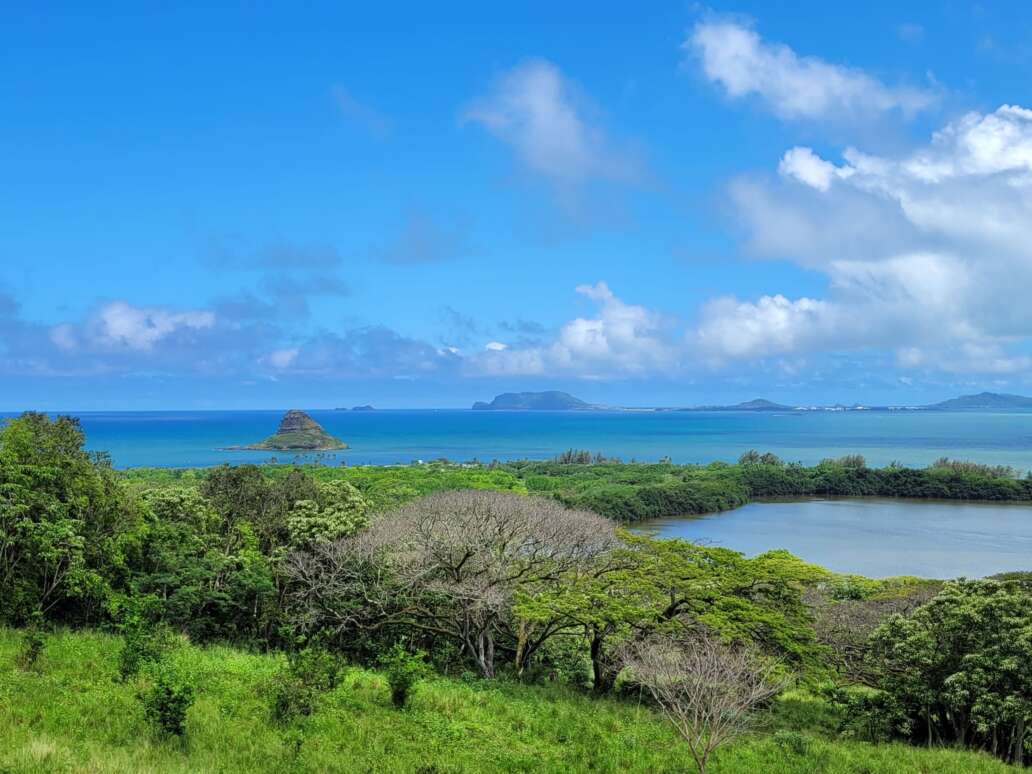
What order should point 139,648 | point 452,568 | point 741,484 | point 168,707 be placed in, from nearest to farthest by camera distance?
1. point 168,707
2. point 139,648
3. point 452,568
4. point 741,484

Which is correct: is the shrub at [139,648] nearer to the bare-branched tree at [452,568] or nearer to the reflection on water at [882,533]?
the bare-branched tree at [452,568]

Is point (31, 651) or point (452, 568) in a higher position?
point (452, 568)

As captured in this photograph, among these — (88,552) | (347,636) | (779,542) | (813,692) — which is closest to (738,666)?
(813,692)

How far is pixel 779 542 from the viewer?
53938mm

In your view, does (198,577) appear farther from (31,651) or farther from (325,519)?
(31,651)

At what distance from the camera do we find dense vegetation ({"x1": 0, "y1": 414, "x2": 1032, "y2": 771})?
10.4 m

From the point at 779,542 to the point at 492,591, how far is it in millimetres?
42829

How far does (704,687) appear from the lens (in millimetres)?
10703

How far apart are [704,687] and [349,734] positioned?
5222 millimetres

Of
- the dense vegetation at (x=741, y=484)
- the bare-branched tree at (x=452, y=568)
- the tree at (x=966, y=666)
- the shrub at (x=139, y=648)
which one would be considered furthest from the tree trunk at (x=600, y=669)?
the dense vegetation at (x=741, y=484)

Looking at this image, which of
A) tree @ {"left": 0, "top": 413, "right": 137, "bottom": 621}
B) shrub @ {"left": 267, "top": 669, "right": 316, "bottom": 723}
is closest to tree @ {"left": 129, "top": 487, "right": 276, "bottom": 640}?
tree @ {"left": 0, "top": 413, "right": 137, "bottom": 621}

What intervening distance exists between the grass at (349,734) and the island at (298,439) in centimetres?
14272

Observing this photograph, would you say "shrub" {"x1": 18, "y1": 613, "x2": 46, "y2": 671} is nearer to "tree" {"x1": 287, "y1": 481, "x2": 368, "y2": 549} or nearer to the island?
"tree" {"x1": 287, "y1": 481, "x2": 368, "y2": 549}

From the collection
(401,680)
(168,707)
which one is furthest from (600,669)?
(168,707)
